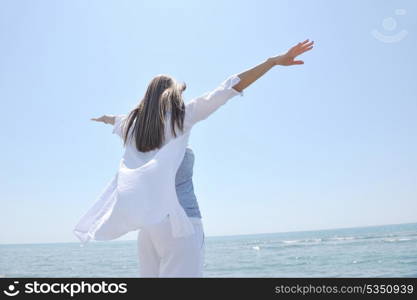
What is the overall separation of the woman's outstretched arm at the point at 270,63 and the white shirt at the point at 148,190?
4cm

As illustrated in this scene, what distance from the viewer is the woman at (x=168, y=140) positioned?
76.7 inches

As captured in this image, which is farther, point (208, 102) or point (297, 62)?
point (297, 62)

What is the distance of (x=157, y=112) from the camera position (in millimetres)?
2082

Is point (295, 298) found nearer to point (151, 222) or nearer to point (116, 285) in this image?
point (116, 285)

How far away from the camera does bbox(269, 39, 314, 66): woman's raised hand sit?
2.23 m

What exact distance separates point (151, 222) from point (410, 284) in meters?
2.23

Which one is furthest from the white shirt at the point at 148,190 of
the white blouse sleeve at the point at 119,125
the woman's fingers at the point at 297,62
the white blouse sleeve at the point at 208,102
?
the woman's fingers at the point at 297,62

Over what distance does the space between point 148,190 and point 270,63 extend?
954 millimetres

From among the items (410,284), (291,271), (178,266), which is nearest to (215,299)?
(178,266)
